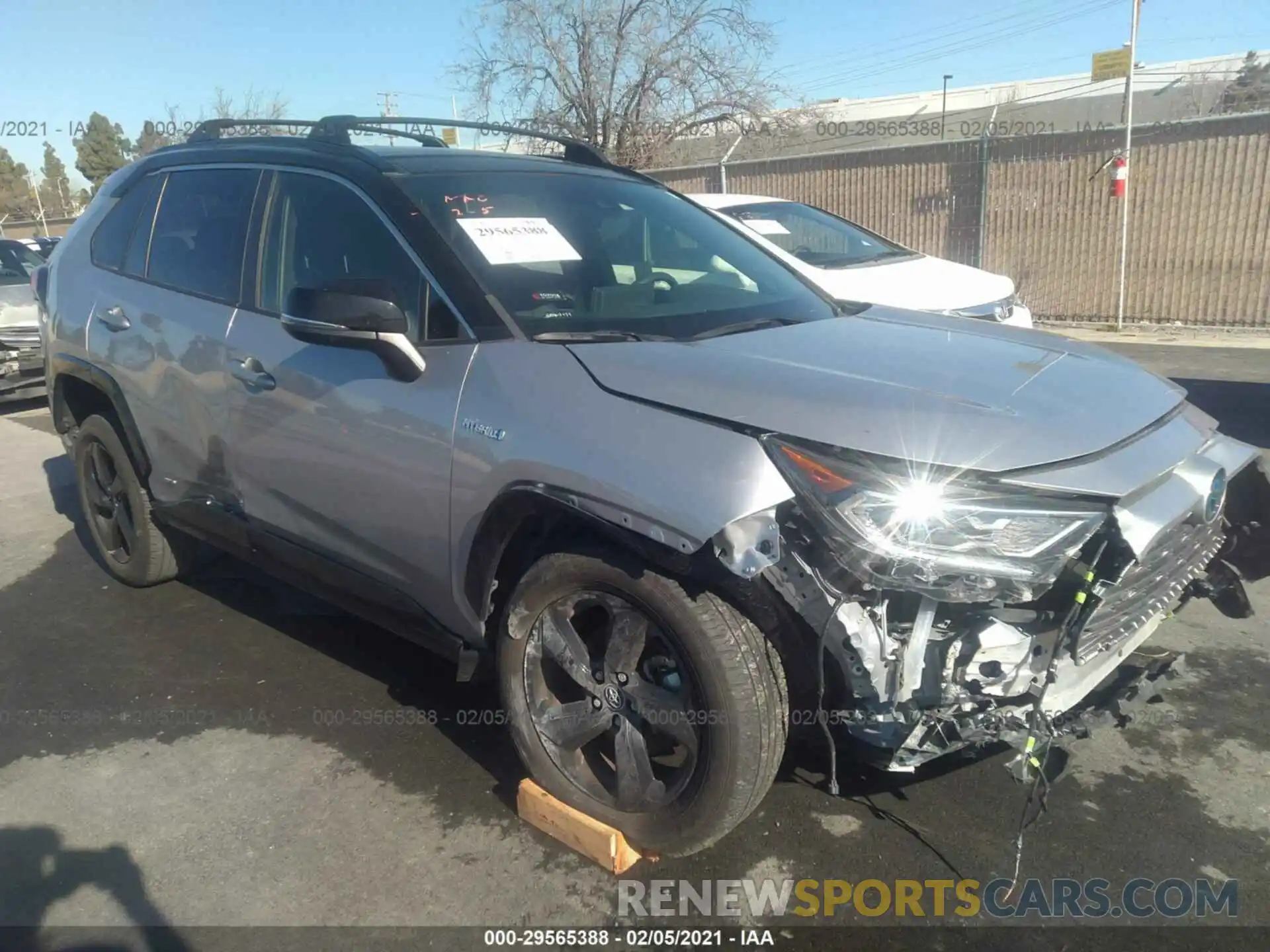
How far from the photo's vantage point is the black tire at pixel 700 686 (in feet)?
7.63

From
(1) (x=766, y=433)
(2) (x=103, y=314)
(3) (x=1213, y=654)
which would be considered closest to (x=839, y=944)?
(1) (x=766, y=433)

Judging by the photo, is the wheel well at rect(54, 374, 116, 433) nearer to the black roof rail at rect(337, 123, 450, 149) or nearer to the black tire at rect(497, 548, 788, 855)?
the black roof rail at rect(337, 123, 450, 149)

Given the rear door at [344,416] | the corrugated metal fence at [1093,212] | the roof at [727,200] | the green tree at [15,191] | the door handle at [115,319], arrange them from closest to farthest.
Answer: the rear door at [344,416] → the door handle at [115,319] → the roof at [727,200] → the corrugated metal fence at [1093,212] → the green tree at [15,191]

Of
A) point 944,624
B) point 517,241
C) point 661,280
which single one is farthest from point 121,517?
point 944,624

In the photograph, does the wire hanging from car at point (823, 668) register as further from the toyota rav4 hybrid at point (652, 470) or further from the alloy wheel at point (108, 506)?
the alloy wheel at point (108, 506)

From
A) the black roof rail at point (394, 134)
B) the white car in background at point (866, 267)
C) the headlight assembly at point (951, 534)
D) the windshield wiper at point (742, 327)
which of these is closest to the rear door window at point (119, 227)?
the black roof rail at point (394, 134)

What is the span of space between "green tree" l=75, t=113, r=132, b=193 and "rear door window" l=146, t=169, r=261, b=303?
6037 centimetres

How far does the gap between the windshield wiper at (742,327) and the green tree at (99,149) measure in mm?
62485

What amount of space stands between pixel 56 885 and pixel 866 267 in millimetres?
6433

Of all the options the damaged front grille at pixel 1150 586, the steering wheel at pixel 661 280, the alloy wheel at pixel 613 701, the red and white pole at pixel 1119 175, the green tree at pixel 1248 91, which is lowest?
the alloy wheel at pixel 613 701

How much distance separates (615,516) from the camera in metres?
2.36

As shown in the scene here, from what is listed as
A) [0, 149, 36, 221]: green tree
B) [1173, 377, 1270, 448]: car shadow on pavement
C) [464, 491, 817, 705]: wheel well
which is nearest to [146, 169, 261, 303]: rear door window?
[464, 491, 817, 705]: wheel well

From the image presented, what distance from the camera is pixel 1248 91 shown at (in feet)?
58.7

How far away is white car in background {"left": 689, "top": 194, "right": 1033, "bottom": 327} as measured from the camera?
22.7 ft
